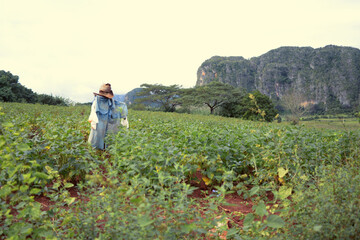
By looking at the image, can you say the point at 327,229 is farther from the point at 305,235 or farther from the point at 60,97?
the point at 60,97

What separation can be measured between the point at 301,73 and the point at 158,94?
116166 mm

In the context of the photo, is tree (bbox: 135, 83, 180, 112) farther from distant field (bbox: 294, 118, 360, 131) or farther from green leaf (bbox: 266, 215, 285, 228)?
green leaf (bbox: 266, 215, 285, 228)

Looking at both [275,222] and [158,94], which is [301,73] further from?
[275,222]

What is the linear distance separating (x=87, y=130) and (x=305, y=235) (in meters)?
6.53

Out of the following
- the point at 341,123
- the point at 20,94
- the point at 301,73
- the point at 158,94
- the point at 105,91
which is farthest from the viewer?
the point at 301,73

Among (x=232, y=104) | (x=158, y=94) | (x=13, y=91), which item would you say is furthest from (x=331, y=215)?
(x=158, y=94)

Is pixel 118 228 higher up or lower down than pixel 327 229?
higher up

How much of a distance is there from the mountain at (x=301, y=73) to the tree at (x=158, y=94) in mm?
76596

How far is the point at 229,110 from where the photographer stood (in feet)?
145

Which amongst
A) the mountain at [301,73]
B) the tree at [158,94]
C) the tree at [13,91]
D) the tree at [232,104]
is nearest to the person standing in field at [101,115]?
the tree at [13,91]

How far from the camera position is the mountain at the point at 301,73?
133875 millimetres

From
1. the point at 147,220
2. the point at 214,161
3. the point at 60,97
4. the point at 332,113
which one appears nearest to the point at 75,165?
the point at 214,161

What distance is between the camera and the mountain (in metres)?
134

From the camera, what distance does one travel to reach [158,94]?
59.9 m
